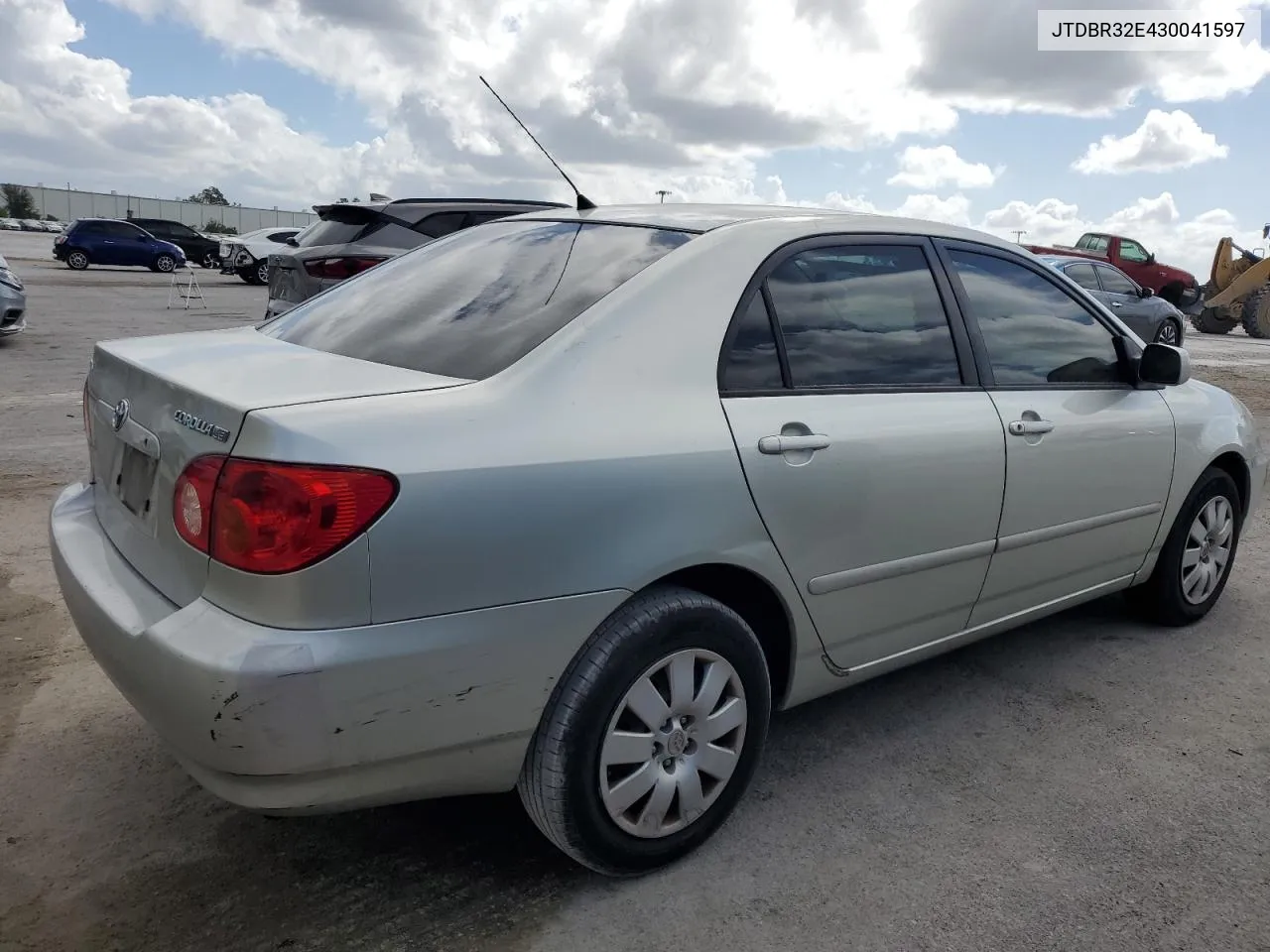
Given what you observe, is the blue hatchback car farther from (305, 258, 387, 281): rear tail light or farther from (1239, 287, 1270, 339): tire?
(1239, 287, 1270, 339): tire

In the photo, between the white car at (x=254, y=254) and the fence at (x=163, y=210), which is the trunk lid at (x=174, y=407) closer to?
the white car at (x=254, y=254)

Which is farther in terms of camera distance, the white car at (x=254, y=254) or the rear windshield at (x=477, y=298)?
the white car at (x=254, y=254)

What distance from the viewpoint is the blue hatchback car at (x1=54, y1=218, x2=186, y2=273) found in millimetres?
29016

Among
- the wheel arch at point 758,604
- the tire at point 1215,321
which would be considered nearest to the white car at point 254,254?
the tire at point 1215,321

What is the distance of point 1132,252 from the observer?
2356cm

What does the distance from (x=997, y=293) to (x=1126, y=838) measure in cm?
169

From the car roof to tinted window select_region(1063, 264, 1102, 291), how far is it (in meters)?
12.7

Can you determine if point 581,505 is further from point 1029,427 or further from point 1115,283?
point 1115,283

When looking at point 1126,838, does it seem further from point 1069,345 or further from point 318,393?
point 318,393

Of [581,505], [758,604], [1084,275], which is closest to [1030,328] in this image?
[758,604]

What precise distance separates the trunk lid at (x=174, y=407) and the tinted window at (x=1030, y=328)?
186 cm

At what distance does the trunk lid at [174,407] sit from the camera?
6.96 feet

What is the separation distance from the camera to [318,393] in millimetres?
2160

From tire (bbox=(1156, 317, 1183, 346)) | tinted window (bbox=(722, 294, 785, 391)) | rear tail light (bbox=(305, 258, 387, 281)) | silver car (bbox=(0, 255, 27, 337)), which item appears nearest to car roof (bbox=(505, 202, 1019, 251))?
tinted window (bbox=(722, 294, 785, 391))
